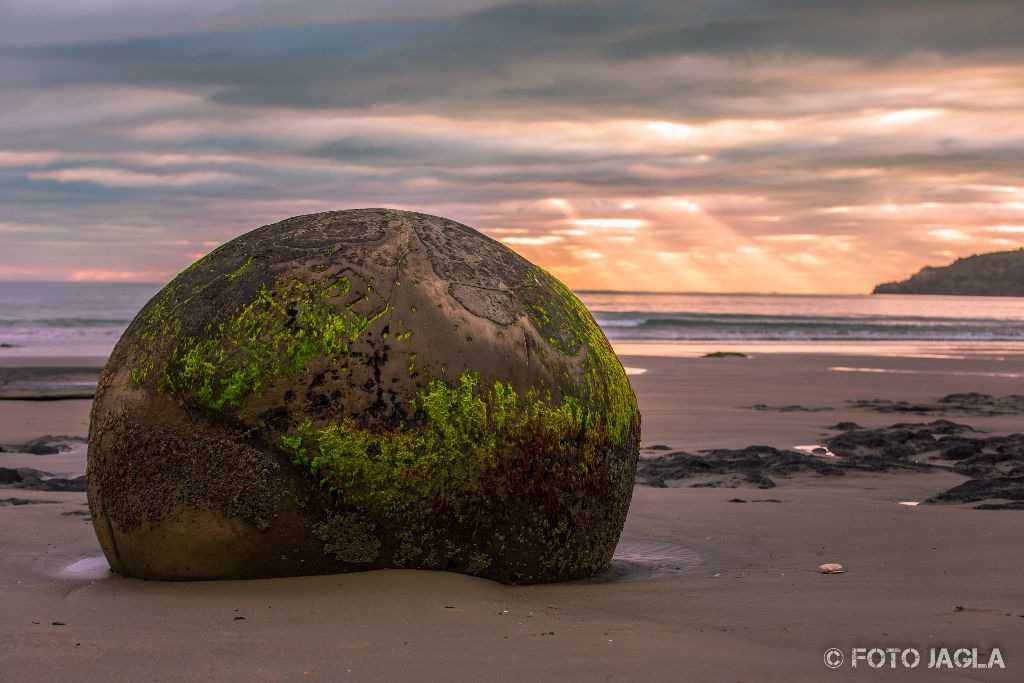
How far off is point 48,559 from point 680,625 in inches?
124

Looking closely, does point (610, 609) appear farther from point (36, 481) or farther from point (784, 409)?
point (784, 409)

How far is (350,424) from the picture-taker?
4504 millimetres

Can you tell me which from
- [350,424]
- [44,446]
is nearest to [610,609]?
[350,424]

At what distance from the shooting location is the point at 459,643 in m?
3.86

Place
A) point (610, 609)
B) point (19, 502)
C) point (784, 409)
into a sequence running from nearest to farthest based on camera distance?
point (610, 609), point (19, 502), point (784, 409)

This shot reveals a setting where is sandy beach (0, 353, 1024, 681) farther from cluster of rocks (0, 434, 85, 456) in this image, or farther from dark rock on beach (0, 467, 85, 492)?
cluster of rocks (0, 434, 85, 456)

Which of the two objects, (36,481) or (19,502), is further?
(36,481)

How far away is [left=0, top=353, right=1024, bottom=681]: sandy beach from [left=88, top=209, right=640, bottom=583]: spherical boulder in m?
0.17

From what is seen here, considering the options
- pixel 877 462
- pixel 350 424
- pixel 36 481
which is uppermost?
pixel 350 424

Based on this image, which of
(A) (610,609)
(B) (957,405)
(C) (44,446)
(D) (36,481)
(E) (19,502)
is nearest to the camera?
(A) (610,609)

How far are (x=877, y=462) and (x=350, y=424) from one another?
5997 millimetres

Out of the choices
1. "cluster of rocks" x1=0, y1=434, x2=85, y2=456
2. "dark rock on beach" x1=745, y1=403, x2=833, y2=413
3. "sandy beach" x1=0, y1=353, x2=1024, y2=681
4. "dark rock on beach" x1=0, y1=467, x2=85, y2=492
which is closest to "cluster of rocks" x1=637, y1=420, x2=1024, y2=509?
"sandy beach" x1=0, y1=353, x2=1024, y2=681

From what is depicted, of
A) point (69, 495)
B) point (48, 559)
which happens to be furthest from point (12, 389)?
point (48, 559)

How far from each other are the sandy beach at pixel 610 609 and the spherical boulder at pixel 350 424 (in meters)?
0.17
